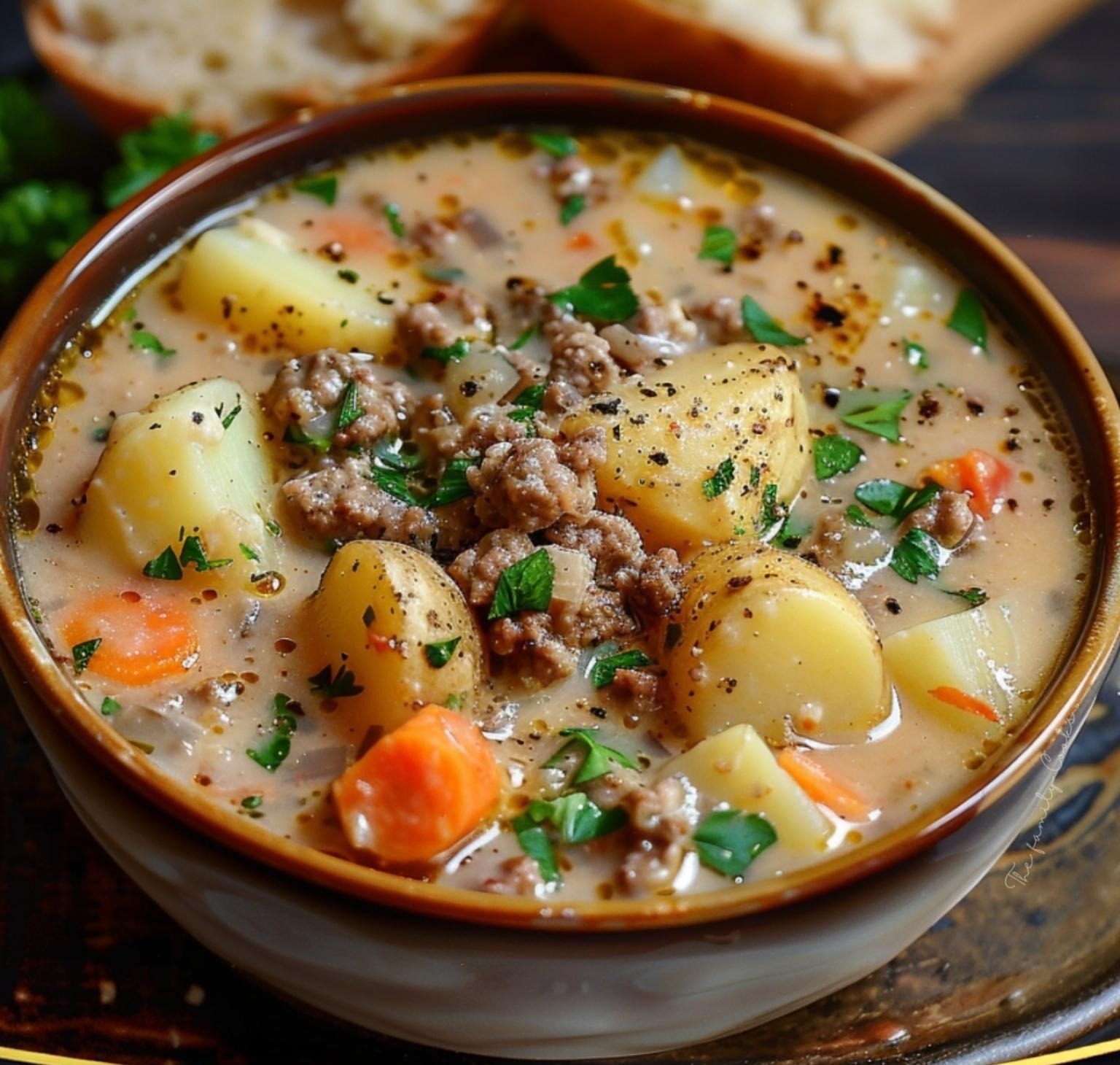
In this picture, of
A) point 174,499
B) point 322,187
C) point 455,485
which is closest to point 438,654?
point 455,485

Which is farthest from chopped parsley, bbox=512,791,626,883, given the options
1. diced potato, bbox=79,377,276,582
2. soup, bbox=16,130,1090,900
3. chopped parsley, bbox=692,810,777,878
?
diced potato, bbox=79,377,276,582

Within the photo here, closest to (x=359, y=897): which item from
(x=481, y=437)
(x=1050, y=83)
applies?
(x=481, y=437)

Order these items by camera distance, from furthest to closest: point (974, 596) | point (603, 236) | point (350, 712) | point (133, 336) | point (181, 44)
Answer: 1. point (181, 44)
2. point (603, 236)
3. point (133, 336)
4. point (974, 596)
5. point (350, 712)

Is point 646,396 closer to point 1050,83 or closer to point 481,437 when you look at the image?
point 481,437

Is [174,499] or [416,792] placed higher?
[174,499]

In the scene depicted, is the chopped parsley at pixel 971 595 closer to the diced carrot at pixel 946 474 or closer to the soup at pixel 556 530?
the soup at pixel 556 530

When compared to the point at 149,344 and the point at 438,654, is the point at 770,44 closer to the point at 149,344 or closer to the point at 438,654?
the point at 149,344
